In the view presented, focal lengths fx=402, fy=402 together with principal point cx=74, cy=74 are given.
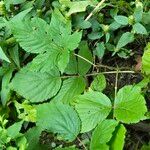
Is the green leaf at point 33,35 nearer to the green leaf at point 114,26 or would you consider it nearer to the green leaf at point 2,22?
the green leaf at point 2,22

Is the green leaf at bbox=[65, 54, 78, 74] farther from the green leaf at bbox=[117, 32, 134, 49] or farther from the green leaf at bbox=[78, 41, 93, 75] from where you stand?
the green leaf at bbox=[117, 32, 134, 49]

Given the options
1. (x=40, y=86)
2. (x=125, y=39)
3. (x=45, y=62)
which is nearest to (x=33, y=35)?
(x=45, y=62)

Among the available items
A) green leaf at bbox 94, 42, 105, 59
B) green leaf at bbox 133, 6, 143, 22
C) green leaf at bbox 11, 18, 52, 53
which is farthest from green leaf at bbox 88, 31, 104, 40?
green leaf at bbox 11, 18, 52, 53

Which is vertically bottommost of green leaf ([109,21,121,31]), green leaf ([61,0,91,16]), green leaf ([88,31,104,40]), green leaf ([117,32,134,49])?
green leaf ([117,32,134,49])

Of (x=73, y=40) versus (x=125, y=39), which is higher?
(x=73, y=40)

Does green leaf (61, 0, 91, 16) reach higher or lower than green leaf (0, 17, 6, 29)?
lower

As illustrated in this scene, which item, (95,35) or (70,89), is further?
(95,35)

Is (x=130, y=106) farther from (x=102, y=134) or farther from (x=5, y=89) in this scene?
(x=5, y=89)
